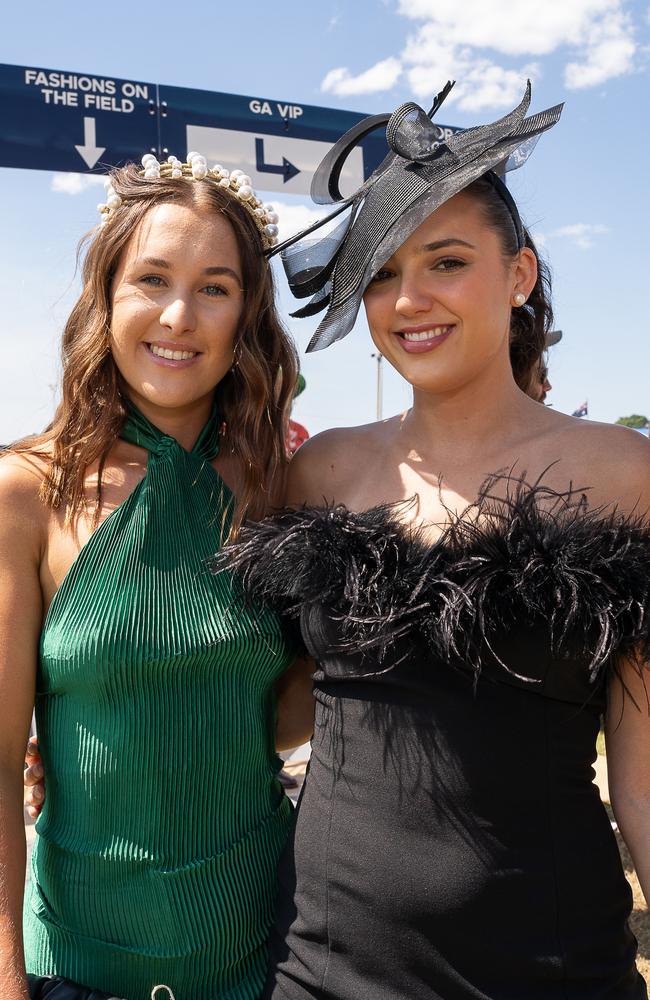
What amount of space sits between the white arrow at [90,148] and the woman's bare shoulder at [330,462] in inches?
120

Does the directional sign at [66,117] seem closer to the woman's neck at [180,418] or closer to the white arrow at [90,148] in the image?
the white arrow at [90,148]

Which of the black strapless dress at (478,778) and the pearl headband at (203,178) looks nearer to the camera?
the black strapless dress at (478,778)

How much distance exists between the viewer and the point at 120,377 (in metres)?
1.93

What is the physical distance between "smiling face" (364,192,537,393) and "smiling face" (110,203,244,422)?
34 centimetres

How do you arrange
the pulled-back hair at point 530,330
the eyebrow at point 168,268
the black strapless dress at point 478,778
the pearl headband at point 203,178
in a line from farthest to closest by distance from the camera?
the pulled-back hair at point 530,330 → the pearl headband at point 203,178 → the eyebrow at point 168,268 → the black strapless dress at point 478,778

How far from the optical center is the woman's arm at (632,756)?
160 centimetres

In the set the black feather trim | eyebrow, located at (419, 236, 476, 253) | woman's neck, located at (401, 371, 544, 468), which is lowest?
the black feather trim

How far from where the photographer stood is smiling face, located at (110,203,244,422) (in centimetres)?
182

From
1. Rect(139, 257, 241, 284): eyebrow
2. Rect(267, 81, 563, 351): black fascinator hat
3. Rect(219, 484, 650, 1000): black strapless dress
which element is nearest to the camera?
Rect(219, 484, 650, 1000): black strapless dress

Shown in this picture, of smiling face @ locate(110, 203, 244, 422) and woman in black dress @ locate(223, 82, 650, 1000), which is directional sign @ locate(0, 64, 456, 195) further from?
woman in black dress @ locate(223, 82, 650, 1000)

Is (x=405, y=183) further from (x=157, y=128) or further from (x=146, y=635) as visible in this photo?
(x=157, y=128)

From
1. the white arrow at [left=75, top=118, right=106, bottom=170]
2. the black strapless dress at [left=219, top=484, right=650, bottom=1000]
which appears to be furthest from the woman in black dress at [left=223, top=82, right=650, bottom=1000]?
the white arrow at [left=75, top=118, right=106, bottom=170]

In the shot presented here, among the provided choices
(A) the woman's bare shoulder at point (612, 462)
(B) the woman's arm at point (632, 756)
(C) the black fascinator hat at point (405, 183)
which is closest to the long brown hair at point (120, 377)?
(C) the black fascinator hat at point (405, 183)

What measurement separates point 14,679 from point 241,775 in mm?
468
